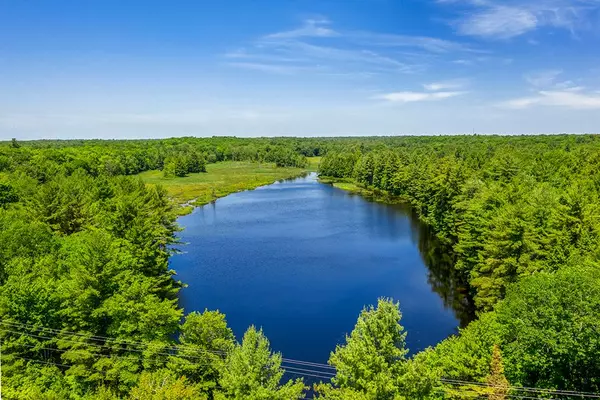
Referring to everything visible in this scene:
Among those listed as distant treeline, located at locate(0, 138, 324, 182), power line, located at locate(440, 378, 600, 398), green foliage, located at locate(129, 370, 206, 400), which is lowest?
power line, located at locate(440, 378, 600, 398)

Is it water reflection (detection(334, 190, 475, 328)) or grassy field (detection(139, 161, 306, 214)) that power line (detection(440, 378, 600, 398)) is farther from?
grassy field (detection(139, 161, 306, 214))

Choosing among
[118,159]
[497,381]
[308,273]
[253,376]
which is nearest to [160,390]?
[253,376]

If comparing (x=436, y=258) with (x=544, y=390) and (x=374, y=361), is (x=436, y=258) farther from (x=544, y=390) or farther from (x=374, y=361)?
(x=374, y=361)

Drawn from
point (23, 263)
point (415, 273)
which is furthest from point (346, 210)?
point (23, 263)

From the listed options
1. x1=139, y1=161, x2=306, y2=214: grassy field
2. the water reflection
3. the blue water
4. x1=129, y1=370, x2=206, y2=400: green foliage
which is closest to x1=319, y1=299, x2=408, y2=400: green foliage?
x1=129, y1=370, x2=206, y2=400: green foliage

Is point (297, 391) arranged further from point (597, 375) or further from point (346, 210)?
point (346, 210)

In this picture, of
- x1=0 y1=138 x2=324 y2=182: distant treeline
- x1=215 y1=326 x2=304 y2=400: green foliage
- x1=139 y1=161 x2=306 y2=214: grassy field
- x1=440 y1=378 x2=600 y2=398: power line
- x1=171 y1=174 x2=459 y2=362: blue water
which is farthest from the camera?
x1=139 y1=161 x2=306 y2=214: grassy field
